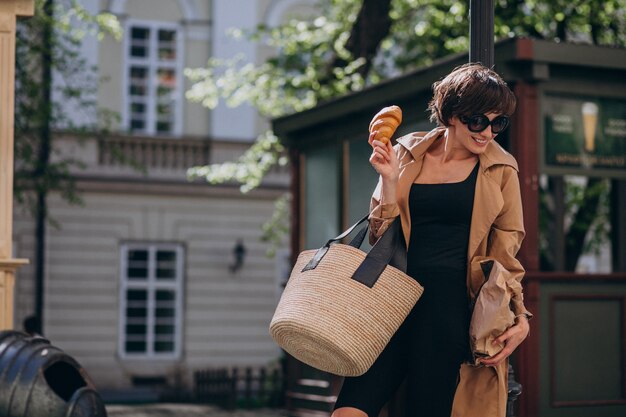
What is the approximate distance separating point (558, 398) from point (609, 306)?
92 cm

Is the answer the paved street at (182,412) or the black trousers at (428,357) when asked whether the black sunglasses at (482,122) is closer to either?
the black trousers at (428,357)

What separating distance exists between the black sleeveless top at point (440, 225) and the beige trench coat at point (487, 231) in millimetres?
27

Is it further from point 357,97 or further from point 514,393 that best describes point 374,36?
point 514,393

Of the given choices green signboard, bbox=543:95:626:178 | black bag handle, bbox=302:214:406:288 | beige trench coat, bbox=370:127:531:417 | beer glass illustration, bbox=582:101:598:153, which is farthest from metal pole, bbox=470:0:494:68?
beer glass illustration, bbox=582:101:598:153

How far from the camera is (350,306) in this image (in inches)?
178

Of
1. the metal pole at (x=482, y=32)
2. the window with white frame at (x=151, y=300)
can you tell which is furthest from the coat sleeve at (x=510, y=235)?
the window with white frame at (x=151, y=300)

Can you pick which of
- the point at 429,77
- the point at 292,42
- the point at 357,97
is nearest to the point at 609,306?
the point at 429,77

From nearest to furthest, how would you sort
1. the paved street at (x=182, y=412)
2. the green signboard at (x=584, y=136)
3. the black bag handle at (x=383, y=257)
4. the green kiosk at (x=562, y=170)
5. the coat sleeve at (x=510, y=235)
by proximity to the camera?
the black bag handle at (x=383, y=257)
the coat sleeve at (x=510, y=235)
the green kiosk at (x=562, y=170)
the green signboard at (x=584, y=136)
the paved street at (x=182, y=412)

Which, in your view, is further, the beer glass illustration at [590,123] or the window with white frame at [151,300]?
the window with white frame at [151,300]

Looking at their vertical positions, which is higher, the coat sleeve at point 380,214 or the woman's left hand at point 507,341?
the coat sleeve at point 380,214

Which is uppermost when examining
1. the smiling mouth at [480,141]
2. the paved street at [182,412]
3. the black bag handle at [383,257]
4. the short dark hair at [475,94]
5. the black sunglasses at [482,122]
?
the short dark hair at [475,94]

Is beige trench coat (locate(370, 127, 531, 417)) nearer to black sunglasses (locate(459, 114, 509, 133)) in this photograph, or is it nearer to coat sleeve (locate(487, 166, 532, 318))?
coat sleeve (locate(487, 166, 532, 318))

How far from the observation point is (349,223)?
40.8 feet

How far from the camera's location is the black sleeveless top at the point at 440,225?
4613mm
